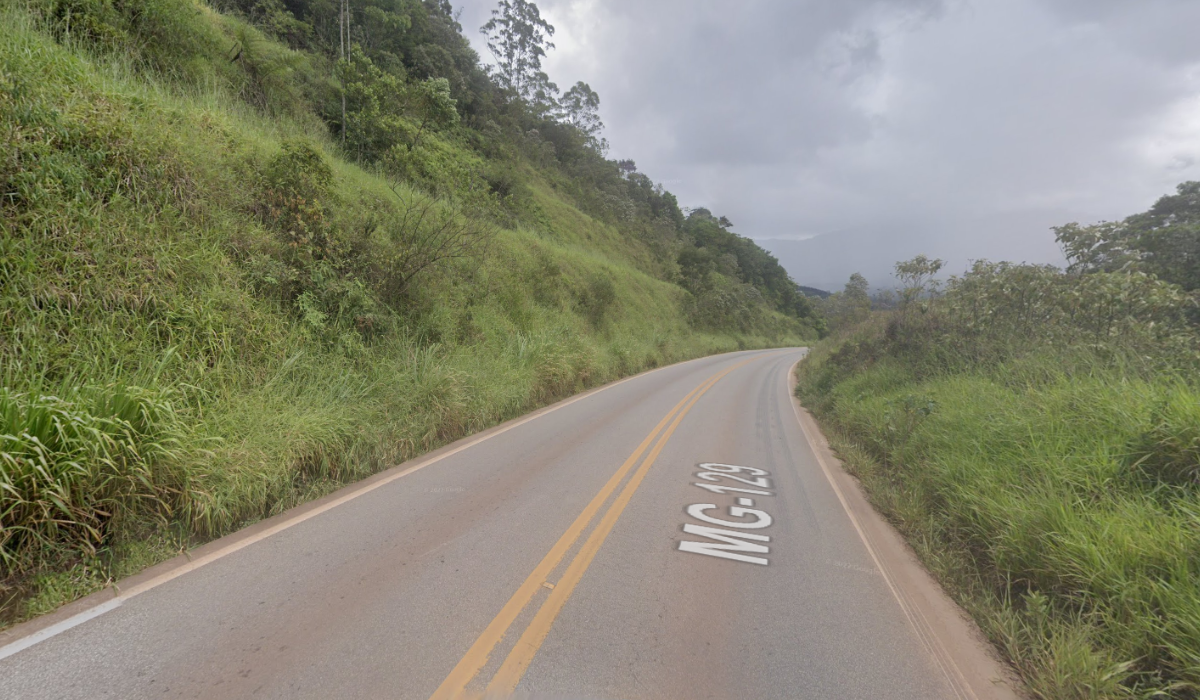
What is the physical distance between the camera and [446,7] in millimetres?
32969

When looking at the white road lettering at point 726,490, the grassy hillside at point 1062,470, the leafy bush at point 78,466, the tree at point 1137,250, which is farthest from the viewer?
the tree at point 1137,250

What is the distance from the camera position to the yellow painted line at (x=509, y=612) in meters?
2.33

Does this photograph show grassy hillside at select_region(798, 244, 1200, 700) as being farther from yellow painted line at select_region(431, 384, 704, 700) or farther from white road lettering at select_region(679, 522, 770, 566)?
yellow painted line at select_region(431, 384, 704, 700)

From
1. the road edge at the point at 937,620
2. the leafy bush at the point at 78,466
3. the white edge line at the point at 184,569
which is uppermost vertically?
the leafy bush at the point at 78,466

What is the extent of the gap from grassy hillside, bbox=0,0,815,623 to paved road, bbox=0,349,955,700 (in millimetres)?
617

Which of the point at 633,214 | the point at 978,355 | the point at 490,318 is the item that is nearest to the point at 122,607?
the point at 490,318

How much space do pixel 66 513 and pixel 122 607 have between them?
0.86 m

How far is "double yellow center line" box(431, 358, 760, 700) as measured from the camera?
2361mm

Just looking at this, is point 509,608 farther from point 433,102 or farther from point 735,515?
point 433,102

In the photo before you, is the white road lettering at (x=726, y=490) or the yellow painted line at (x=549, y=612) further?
the white road lettering at (x=726, y=490)

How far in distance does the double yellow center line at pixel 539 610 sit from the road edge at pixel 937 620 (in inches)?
88.6

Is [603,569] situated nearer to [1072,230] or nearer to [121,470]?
[121,470]

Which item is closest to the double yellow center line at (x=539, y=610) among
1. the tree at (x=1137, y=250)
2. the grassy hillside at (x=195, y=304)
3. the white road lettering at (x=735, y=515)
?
the white road lettering at (x=735, y=515)

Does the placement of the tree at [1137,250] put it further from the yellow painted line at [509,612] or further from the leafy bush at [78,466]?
the leafy bush at [78,466]
